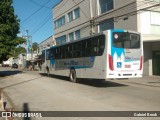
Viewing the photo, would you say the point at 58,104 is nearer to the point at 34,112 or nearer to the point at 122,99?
the point at 34,112

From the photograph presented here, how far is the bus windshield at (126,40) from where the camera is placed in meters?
15.7

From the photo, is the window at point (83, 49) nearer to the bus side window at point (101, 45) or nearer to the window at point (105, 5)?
the bus side window at point (101, 45)

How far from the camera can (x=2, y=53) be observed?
2858 cm

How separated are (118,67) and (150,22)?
39.5 ft

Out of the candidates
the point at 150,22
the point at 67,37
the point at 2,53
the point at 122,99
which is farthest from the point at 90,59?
the point at 67,37

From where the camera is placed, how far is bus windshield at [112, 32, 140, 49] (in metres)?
15.7

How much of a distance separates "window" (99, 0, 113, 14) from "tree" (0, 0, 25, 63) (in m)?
9.95

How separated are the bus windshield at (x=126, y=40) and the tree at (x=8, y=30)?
1605 centimetres

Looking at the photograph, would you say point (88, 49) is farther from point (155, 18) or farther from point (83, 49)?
point (155, 18)

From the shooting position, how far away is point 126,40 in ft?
52.5

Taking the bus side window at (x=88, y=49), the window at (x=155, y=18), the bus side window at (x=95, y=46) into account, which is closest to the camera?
the bus side window at (x=95, y=46)

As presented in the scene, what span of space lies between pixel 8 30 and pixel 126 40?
1719cm

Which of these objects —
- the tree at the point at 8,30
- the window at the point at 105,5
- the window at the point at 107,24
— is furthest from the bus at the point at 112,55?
the window at the point at 105,5

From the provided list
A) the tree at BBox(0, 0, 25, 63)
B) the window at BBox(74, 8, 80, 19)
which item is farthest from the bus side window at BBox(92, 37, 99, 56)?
the window at BBox(74, 8, 80, 19)
